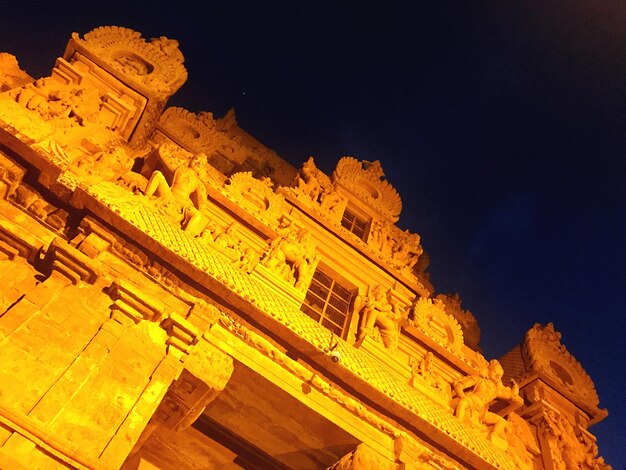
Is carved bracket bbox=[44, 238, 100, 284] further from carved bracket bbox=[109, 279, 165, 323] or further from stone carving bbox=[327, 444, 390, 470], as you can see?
stone carving bbox=[327, 444, 390, 470]

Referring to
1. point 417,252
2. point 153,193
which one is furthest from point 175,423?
point 417,252

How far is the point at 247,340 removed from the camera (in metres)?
6.57

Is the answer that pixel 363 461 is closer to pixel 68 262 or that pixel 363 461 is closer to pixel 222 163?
pixel 68 262

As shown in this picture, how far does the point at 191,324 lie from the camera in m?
6.02

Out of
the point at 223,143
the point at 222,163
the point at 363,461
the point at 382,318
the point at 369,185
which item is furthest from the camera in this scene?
the point at 369,185

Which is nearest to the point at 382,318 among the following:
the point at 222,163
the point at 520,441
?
the point at 520,441

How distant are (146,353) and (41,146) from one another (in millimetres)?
3139

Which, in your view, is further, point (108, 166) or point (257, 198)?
point (257, 198)

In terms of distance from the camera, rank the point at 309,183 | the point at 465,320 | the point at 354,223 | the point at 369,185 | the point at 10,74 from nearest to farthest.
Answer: the point at 10,74, the point at 309,183, the point at 354,223, the point at 369,185, the point at 465,320

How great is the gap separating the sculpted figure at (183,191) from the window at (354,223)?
15.5ft

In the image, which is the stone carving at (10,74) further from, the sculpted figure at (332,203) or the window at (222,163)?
the sculpted figure at (332,203)

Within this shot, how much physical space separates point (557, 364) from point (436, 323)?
4.15 meters

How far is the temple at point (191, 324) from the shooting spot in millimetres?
4980

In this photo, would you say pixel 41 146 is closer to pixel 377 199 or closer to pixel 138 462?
pixel 138 462
